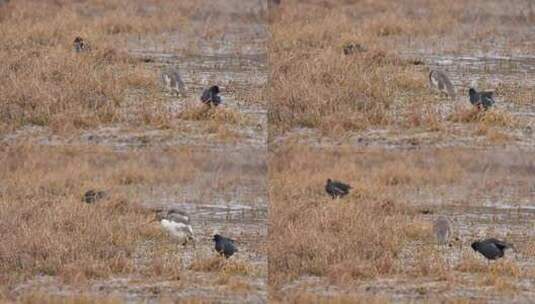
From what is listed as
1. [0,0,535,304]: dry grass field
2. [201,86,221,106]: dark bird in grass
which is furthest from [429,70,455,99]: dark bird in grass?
[201,86,221,106]: dark bird in grass

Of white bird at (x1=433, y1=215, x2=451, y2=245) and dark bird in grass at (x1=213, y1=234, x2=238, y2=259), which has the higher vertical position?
white bird at (x1=433, y1=215, x2=451, y2=245)

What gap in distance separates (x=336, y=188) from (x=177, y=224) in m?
1.02

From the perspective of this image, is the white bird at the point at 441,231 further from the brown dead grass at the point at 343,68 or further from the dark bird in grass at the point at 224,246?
the dark bird in grass at the point at 224,246

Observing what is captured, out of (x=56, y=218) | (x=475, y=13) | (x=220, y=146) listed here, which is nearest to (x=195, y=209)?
(x=220, y=146)

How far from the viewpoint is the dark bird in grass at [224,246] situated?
6.60 metres

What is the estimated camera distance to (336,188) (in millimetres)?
6695

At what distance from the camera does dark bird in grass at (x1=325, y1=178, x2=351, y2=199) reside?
6684 mm

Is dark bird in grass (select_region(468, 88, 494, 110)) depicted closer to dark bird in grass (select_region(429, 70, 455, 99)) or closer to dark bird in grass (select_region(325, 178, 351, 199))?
dark bird in grass (select_region(429, 70, 455, 99))

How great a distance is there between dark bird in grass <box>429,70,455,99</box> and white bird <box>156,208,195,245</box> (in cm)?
178

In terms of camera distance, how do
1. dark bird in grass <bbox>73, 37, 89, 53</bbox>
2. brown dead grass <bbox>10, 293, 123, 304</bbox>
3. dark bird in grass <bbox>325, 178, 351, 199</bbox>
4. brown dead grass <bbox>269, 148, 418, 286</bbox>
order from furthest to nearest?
dark bird in grass <bbox>73, 37, 89, 53</bbox>
dark bird in grass <bbox>325, 178, 351, 199</bbox>
brown dead grass <bbox>269, 148, 418, 286</bbox>
brown dead grass <bbox>10, 293, 123, 304</bbox>

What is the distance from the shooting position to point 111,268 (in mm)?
6574

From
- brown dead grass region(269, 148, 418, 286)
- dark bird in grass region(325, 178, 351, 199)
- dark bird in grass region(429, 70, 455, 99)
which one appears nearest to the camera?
brown dead grass region(269, 148, 418, 286)

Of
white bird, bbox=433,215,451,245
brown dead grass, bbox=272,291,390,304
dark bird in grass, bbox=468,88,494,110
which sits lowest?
brown dead grass, bbox=272,291,390,304

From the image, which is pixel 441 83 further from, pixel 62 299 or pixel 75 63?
pixel 62 299
